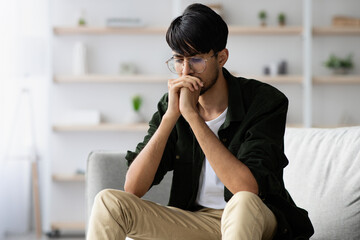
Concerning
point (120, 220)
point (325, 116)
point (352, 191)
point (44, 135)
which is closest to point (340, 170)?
point (352, 191)

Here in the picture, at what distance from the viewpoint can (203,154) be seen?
7.28 feet

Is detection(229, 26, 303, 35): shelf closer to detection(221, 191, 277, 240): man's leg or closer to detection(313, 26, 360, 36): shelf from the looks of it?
detection(313, 26, 360, 36): shelf

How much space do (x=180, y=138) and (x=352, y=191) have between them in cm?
68

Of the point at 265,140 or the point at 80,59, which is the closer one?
the point at 265,140

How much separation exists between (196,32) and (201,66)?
0.12 meters

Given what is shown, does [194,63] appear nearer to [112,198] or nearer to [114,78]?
[112,198]

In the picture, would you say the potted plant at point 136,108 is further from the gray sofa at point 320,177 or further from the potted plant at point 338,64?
the gray sofa at point 320,177

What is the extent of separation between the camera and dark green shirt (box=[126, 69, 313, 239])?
2.01 m

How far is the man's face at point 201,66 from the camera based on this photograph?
86.0 inches

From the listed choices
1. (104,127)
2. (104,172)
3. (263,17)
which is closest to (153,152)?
(104,172)

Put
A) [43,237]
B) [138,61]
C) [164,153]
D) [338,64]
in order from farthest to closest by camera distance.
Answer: [138,61]
[338,64]
[43,237]
[164,153]

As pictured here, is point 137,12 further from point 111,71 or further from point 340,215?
point 340,215

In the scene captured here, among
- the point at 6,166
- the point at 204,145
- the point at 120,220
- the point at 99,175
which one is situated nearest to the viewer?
the point at 120,220

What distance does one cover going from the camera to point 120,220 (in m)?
1.90
